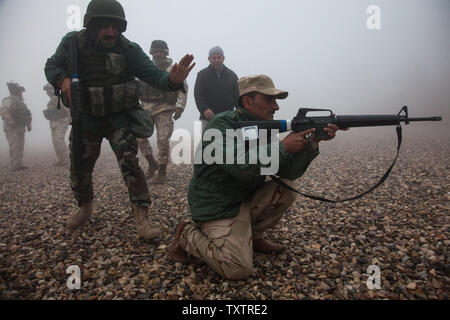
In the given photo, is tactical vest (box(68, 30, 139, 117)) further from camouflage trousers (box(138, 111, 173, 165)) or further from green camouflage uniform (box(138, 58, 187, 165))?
green camouflage uniform (box(138, 58, 187, 165))

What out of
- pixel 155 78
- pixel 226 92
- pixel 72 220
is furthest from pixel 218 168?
pixel 226 92

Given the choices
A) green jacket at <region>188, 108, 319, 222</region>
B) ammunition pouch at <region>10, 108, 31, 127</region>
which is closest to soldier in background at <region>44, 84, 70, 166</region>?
ammunition pouch at <region>10, 108, 31, 127</region>

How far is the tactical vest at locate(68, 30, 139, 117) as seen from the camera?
370cm

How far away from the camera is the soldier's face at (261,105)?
3.17 metres

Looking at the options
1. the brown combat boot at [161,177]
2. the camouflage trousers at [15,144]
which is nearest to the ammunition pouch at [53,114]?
the camouflage trousers at [15,144]

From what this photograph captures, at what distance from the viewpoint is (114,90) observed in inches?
147

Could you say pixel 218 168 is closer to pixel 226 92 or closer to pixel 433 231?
pixel 433 231

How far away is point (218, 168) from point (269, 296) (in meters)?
1.36

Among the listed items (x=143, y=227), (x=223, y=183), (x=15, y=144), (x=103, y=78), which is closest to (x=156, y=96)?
(x=103, y=78)

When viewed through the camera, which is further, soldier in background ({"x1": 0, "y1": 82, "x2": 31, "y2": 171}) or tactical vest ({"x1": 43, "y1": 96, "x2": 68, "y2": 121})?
tactical vest ({"x1": 43, "y1": 96, "x2": 68, "y2": 121})

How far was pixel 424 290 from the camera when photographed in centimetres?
257

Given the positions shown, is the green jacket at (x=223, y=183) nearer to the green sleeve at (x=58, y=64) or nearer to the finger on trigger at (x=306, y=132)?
the finger on trigger at (x=306, y=132)

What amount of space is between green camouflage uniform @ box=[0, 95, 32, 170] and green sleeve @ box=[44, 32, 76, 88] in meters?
9.08

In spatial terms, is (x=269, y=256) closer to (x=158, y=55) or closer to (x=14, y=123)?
(x=158, y=55)
